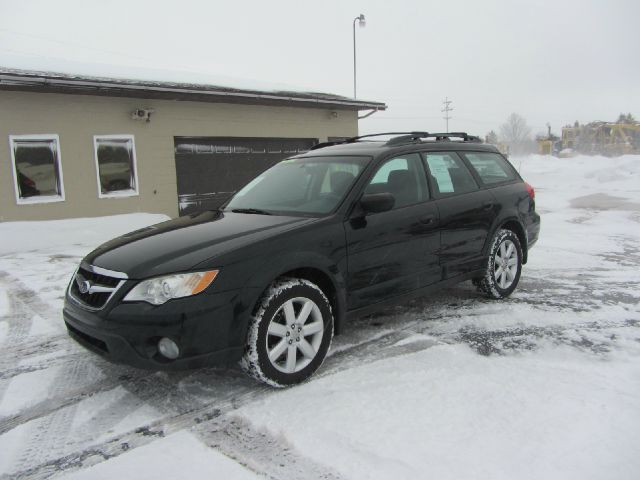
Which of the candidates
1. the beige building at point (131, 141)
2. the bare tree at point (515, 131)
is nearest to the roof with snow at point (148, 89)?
the beige building at point (131, 141)

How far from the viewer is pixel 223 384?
139 inches

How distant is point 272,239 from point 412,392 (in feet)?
4.38

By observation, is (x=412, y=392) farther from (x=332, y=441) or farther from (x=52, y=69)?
(x=52, y=69)

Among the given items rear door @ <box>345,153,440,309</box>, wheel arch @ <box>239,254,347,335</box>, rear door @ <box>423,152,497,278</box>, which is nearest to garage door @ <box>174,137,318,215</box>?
rear door @ <box>423,152,497,278</box>

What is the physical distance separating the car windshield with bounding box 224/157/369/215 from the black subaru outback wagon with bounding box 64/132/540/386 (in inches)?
0.6

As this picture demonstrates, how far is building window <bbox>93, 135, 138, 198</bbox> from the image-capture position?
10.7m

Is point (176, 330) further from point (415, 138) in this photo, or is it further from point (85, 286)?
point (415, 138)

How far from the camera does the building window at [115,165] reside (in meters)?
10.7

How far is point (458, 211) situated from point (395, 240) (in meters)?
0.97

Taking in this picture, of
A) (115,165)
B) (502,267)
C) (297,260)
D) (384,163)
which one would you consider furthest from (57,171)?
(502,267)

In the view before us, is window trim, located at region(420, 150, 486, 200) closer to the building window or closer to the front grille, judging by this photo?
the front grille

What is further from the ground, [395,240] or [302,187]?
[302,187]

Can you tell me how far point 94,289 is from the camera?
3.29m

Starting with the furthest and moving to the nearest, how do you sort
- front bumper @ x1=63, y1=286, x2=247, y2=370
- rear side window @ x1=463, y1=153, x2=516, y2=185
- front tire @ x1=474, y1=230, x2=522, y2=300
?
1. rear side window @ x1=463, y1=153, x2=516, y2=185
2. front tire @ x1=474, y1=230, x2=522, y2=300
3. front bumper @ x1=63, y1=286, x2=247, y2=370
